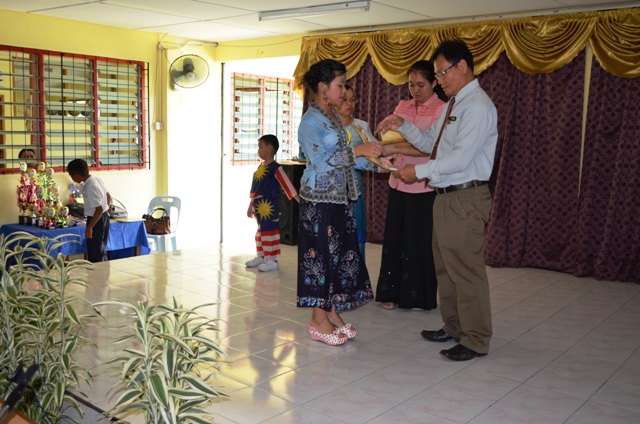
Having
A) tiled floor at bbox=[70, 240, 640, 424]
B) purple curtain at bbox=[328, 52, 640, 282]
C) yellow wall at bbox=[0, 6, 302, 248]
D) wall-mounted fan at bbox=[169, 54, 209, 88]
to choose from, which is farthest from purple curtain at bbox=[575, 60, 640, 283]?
wall-mounted fan at bbox=[169, 54, 209, 88]

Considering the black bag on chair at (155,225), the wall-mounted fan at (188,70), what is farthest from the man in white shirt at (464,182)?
the wall-mounted fan at (188,70)

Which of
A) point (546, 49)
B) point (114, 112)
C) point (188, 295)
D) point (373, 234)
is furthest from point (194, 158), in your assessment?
point (546, 49)

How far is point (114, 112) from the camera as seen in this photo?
24.5 feet

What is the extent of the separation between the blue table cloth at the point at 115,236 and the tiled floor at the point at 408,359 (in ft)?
2.34

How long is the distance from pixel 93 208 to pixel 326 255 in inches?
118

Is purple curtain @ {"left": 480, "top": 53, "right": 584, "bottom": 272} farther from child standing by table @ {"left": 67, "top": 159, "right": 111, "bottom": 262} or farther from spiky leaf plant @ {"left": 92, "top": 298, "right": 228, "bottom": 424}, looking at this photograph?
spiky leaf plant @ {"left": 92, "top": 298, "right": 228, "bottom": 424}

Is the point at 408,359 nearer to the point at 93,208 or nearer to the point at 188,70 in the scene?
the point at 93,208

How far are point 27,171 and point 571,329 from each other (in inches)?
203

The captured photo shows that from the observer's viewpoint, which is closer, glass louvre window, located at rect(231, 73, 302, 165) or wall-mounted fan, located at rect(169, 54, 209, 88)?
wall-mounted fan, located at rect(169, 54, 209, 88)

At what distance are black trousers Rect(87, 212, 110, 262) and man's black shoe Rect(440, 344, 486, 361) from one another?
3.64 meters

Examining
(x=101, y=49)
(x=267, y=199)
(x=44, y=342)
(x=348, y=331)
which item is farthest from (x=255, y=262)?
(x=101, y=49)

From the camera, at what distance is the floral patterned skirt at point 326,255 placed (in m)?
3.48

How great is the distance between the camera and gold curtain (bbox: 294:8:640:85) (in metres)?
5.25

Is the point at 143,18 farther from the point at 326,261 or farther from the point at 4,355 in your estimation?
the point at 4,355
